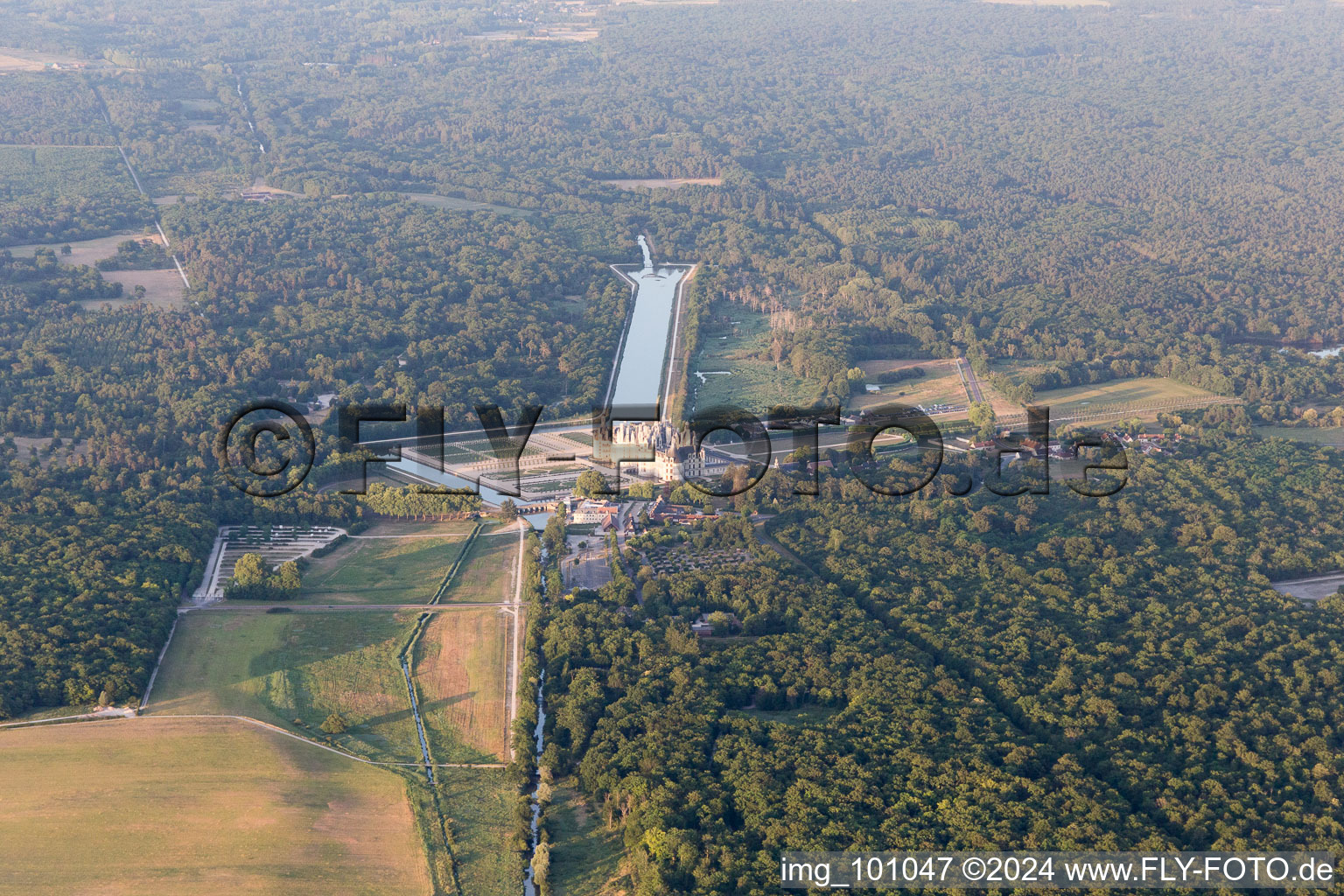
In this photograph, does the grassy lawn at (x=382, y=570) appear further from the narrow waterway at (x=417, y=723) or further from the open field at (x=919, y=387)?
the open field at (x=919, y=387)

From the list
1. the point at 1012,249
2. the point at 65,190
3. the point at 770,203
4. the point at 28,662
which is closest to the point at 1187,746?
the point at 28,662

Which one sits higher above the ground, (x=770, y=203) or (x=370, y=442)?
(x=770, y=203)

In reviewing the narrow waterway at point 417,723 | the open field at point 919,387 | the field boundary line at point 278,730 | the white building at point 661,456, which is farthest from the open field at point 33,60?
the field boundary line at point 278,730

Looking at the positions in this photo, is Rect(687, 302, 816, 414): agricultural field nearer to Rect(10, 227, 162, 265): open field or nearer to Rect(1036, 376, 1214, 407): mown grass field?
Rect(1036, 376, 1214, 407): mown grass field

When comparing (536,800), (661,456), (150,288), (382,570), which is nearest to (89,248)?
(150,288)

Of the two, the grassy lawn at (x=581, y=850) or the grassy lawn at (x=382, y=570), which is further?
the grassy lawn at (x=382, y=570)

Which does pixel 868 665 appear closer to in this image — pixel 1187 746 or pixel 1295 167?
pixel 1187 746
